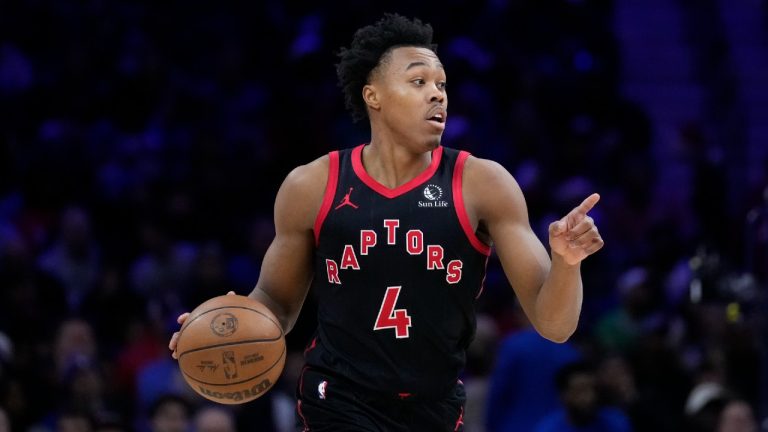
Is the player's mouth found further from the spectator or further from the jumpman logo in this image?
the spectator

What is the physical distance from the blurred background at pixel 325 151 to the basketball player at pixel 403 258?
3.37 m

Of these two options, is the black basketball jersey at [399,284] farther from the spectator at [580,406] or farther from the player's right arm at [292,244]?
the spectator at [580,406]

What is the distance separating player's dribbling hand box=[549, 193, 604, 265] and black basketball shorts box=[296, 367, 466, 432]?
2.80 ft

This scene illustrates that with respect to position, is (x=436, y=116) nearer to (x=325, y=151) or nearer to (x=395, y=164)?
(x=395, y=164)

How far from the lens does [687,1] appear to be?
50.9ft

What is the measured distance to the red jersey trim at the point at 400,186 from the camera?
541cm

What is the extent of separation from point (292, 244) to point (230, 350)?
530 mm

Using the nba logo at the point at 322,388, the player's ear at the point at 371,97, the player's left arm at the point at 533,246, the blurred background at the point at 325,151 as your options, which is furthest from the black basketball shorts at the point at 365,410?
the blurred background at the point at 325,151

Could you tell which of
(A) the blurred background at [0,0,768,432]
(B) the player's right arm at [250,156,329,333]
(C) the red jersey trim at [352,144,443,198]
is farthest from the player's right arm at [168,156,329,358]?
(A) the blurred background at [0,0,768,432]

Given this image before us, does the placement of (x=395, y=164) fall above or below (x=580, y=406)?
above

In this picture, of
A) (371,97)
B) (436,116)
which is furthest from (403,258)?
(371,97)

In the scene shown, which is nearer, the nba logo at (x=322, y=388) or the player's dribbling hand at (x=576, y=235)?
the player's dribbling hand at (x=576, y=235)

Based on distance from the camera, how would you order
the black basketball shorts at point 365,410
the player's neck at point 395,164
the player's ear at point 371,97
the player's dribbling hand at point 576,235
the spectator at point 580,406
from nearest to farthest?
the player's dribbling hand at point 576,235, the black basketball shorts at point 365,410, the player's neck at point 395,164, the player's ear at point 371,97, the spectator at point 580,406

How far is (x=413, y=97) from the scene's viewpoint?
541cm
